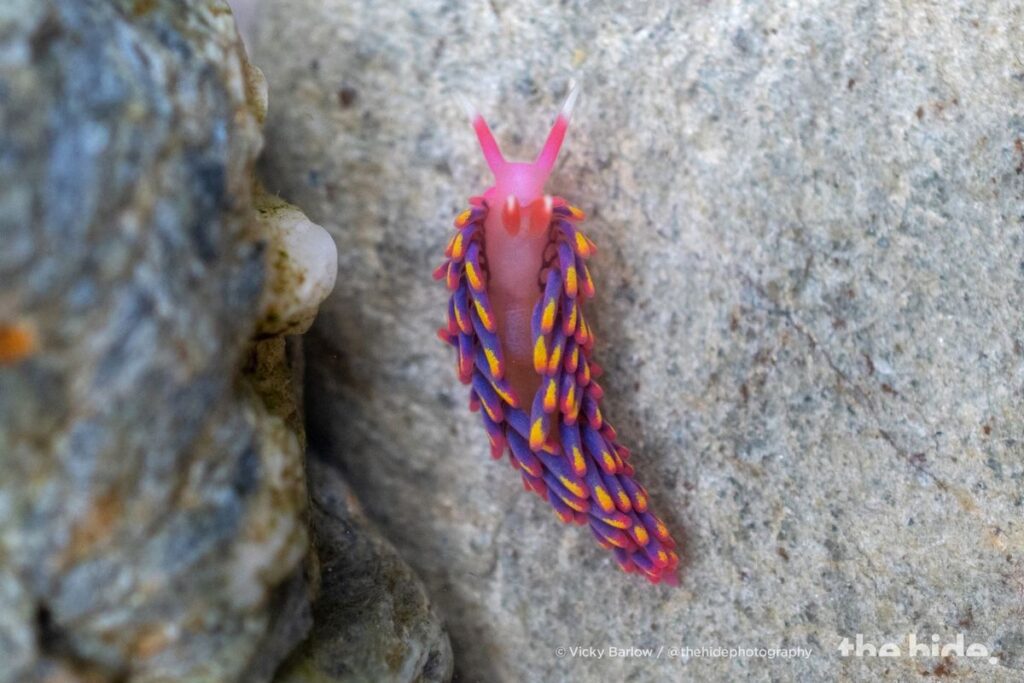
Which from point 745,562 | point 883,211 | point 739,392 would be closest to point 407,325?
point 739,392

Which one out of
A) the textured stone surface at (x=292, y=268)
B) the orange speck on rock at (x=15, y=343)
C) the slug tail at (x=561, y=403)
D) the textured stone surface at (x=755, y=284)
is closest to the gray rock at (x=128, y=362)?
the orange speck on rock at (x=15, y=343)

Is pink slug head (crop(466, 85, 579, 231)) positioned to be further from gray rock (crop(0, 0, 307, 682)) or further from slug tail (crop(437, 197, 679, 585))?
gray rock (crop(0, 0, 307, 682))

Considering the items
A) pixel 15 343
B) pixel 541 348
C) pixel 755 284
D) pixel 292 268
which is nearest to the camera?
pixel 15 343

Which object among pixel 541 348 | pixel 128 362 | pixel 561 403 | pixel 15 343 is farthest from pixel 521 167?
pixel 15 343

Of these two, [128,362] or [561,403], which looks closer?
[128,362]

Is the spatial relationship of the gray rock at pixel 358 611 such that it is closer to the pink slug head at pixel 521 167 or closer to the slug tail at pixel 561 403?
the slug tail at pixel 561 403

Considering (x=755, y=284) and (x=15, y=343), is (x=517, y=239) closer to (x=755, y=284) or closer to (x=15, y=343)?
(x=755, y=284)
